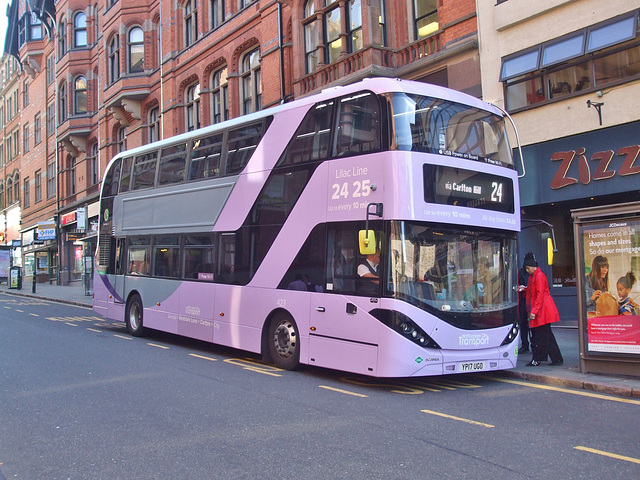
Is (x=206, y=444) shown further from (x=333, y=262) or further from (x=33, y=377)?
(x=33, y=377)

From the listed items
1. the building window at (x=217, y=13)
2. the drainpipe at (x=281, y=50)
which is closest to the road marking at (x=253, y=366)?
the drainpipe at (x=281, y=50)

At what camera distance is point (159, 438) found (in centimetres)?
579

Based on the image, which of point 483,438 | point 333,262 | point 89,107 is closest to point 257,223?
point 333,262

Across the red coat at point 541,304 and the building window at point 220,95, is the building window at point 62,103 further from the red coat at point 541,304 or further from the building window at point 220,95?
the red coat at point 541,304

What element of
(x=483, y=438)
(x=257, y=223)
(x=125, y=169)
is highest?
(x=125, y=169)

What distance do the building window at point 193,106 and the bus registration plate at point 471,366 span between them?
22177 millimetres

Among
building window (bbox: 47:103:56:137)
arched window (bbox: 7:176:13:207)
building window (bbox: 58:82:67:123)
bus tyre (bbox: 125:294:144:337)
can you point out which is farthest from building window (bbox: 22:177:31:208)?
bus tyre (bbox: 125:294:144:337)

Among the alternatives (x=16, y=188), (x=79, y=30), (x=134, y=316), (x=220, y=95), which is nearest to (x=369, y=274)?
(x=134, y=316)

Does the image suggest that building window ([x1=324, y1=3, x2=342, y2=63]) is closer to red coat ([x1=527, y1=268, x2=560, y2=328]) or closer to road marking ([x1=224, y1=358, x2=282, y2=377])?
road marking ([x1=224, y1=358, x2=282, y2=377])

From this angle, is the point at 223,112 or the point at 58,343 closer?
the point at 58,343

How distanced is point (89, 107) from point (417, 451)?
39120mm

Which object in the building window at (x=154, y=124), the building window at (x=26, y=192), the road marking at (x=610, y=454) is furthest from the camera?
the building window at (x=26, y=192)

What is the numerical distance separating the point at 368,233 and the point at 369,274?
2.39ft

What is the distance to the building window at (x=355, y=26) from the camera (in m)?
18.2
